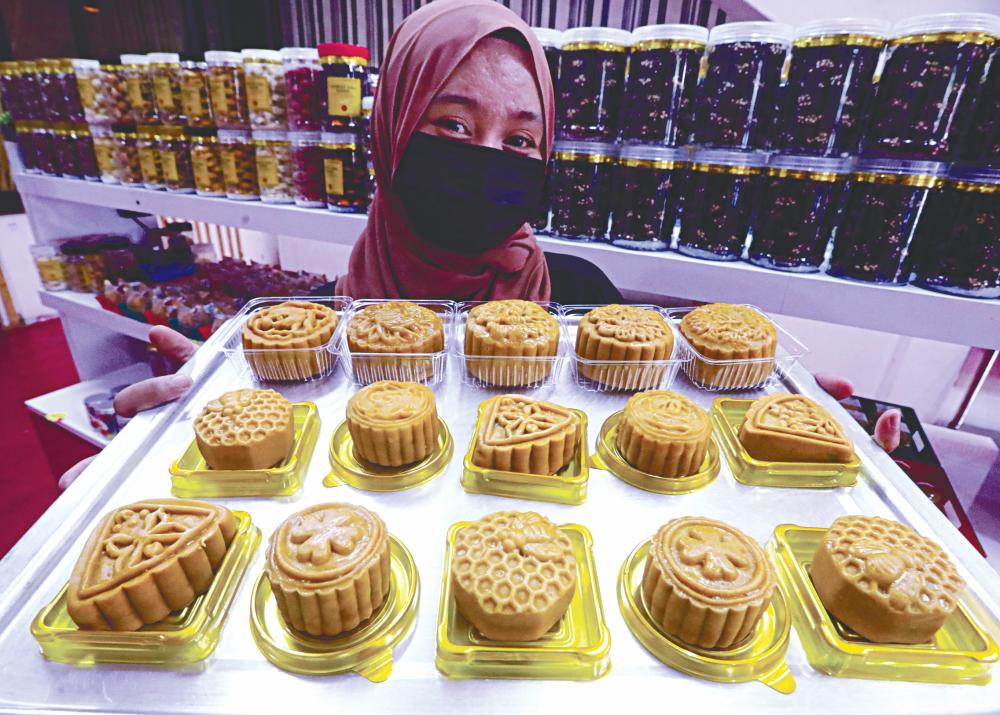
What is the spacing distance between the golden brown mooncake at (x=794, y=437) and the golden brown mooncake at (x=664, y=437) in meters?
0.09

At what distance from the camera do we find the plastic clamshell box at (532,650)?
27.3 inches

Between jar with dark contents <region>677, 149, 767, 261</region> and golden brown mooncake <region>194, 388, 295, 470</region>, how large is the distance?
1.31 m

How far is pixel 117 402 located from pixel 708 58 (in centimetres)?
180

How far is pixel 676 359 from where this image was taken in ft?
4.22

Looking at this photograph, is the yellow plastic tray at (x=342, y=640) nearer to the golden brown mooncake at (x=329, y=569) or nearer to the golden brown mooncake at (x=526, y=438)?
the golden brown mooncake at (x=329, y=569)

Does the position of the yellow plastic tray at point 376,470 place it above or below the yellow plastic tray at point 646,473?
below

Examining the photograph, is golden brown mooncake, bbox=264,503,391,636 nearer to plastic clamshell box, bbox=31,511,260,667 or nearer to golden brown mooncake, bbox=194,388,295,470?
plastic clamshell box, bbox=31,511,260,667

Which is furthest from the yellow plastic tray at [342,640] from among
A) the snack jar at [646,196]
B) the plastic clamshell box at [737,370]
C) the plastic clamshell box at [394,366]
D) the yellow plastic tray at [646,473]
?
the snack jar at [646,196]

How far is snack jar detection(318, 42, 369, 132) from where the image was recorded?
6.35 ft

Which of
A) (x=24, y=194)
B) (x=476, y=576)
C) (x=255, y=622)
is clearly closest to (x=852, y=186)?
(x=476, y=576)

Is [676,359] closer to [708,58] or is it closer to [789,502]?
[789,502]

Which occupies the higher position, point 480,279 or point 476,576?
point 480,279

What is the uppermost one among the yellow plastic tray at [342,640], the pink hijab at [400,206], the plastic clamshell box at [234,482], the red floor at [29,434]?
the pink hijab at [400,206]

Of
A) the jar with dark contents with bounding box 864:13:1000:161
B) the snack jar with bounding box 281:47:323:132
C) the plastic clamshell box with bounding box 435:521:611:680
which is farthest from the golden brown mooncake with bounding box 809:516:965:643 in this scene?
the snack jar with bounding box 281:47:323:132
